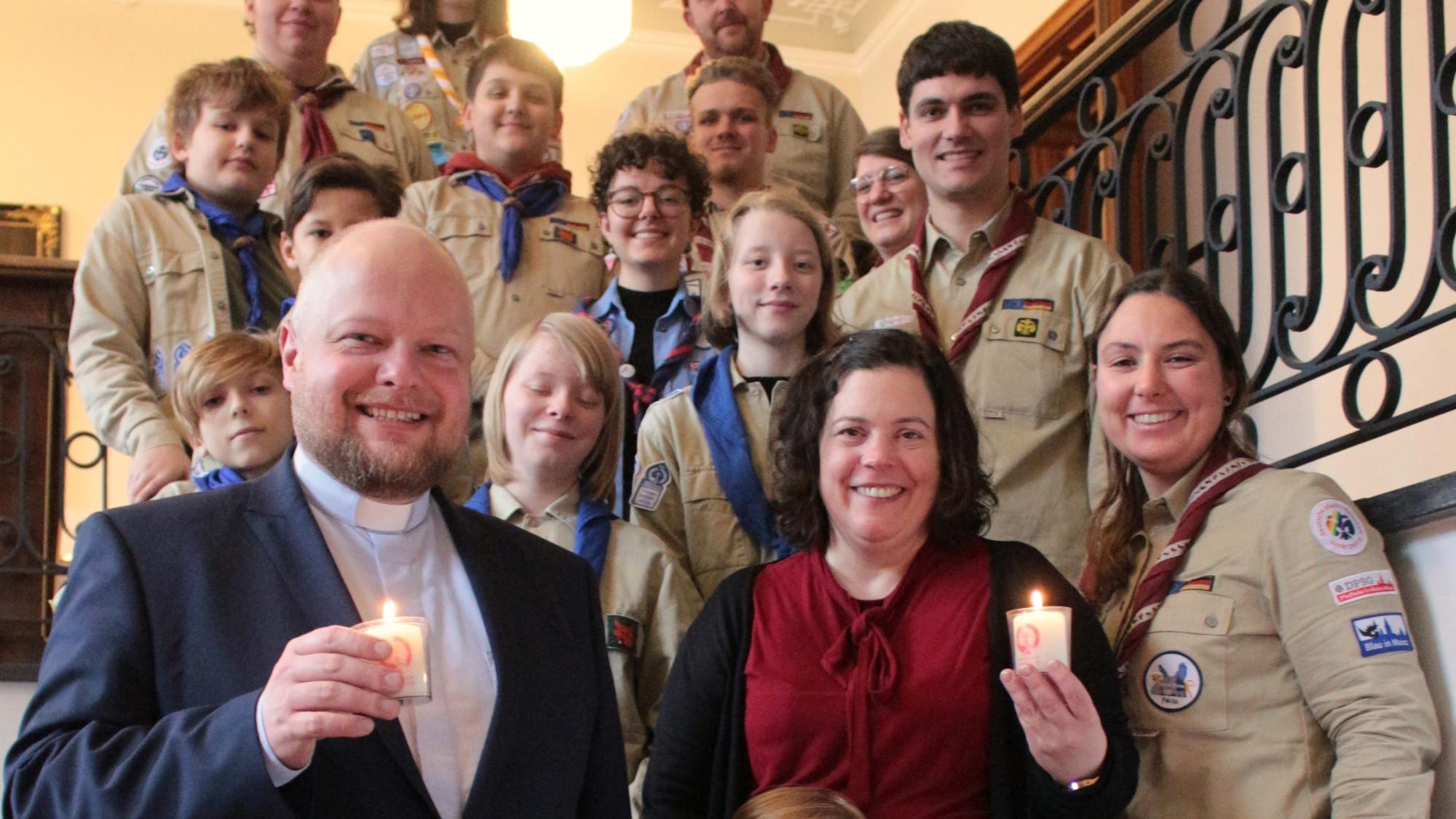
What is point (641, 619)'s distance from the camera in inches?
100

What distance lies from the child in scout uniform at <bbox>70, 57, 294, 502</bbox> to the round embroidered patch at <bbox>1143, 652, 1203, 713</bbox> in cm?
233

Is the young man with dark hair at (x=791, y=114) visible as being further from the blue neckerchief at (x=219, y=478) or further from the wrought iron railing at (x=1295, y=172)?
the blue neckerchief at (x=219, y=478)

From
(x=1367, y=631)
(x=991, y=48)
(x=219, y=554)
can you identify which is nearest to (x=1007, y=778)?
(x=1367, y=631)

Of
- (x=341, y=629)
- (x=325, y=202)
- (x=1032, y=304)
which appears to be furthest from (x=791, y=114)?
(x=341, y=629)

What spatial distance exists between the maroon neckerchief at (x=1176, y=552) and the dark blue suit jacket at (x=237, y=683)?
848 millimetres

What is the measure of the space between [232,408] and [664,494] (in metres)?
0.94

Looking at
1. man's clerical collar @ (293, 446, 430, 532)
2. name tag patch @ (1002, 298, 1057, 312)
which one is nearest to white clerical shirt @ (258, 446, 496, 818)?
man's clerical collar @ (293, 446, 430, 532)

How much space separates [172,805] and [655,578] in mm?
1280

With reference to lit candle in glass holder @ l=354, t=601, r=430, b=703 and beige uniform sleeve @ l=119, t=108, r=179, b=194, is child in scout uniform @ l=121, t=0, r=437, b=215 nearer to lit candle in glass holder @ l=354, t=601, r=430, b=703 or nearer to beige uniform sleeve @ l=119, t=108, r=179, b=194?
beige uniform sleeve @ l=119, t=108, r=179, b=194

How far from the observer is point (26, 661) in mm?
3742

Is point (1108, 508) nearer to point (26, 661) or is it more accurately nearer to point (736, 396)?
point (736, 396)

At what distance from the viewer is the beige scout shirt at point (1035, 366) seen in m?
2.71

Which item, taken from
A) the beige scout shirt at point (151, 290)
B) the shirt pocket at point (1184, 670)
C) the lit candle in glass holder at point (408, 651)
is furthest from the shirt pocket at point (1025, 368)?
the beige scout shirt at point (151, 290)

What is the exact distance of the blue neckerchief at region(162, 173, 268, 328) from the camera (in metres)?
3.58
